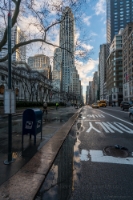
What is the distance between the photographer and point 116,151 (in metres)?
4.96

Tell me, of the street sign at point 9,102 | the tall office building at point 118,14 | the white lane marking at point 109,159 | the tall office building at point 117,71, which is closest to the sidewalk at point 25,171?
the white lane marking at point 109,159

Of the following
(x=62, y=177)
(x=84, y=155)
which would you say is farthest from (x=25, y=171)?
(x=84, y=155)

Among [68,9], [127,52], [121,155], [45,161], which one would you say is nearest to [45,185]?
[45,161]

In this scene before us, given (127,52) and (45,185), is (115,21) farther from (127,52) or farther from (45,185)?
(45,185)

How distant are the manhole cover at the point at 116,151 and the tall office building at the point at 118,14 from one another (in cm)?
15721

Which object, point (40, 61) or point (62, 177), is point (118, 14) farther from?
point (62, 177)

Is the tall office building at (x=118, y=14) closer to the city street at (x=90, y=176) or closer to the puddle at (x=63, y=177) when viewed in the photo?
the city street at (x=90, y=176)

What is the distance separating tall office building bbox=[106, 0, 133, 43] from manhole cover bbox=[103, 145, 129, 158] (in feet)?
516

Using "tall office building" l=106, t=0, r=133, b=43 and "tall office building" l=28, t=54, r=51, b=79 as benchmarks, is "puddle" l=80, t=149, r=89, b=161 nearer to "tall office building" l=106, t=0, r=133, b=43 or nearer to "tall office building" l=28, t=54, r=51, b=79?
"tall office building" l=28, t=54, r=51, b=79

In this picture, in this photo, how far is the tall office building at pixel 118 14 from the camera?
13550cm

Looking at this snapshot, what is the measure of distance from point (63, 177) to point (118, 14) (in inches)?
6617

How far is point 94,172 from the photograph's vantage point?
3.47m

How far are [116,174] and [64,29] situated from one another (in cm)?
1253

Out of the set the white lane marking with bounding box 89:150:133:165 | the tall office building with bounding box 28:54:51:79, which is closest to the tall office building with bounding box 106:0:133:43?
the tall office building with bounding box 28:54:51:79
